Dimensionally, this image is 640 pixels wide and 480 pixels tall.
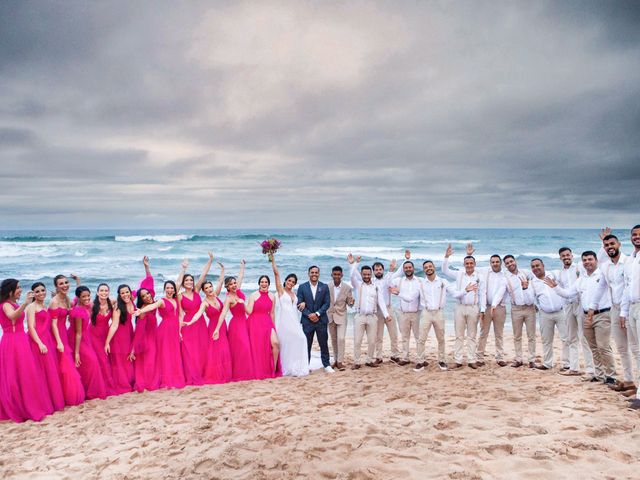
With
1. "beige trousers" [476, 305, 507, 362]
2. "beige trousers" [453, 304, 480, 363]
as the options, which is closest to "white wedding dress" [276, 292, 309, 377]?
"beige trousers" [453, 304, 480, 363]

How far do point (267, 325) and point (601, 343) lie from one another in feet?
18.6

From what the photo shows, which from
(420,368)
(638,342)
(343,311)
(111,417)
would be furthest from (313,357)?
(638,342)

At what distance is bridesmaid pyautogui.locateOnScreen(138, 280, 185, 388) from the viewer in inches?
320

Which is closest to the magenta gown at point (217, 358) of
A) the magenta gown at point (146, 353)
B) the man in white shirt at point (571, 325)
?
the magenta gown at point (146, 353)

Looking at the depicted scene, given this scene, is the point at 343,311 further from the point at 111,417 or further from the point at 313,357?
the point at 111,417

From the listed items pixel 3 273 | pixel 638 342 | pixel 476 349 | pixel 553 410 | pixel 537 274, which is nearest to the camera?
pixel 553 410

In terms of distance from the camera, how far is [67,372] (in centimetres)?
729

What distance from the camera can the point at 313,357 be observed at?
32.8 feet

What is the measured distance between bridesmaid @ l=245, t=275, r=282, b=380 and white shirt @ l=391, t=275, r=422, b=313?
8.42 ft

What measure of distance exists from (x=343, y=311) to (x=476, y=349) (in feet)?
9.20

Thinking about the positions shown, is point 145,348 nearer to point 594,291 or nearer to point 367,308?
point 367,308

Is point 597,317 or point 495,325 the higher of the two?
point 597,317

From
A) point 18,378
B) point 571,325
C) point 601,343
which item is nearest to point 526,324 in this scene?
point 571,325

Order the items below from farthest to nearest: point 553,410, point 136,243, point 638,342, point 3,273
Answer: point 136,243 → point 3,273 → point 638,342 → point 553,410
